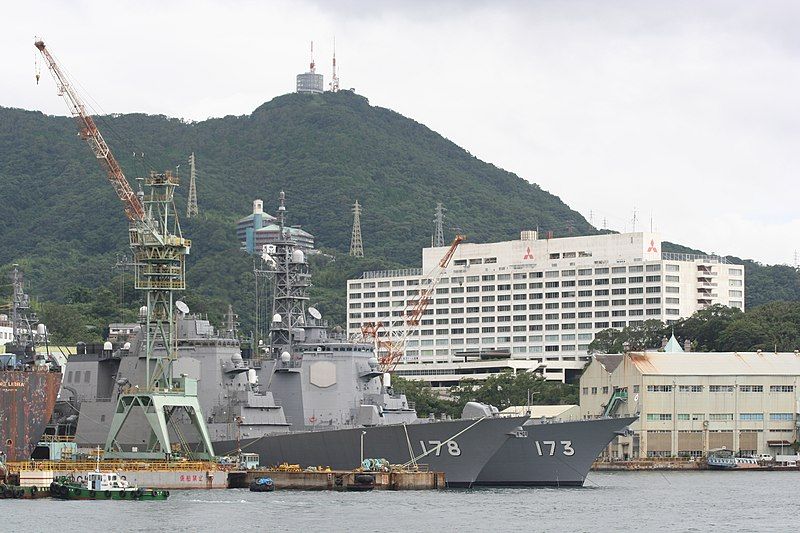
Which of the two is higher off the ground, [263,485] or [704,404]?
[704,404]

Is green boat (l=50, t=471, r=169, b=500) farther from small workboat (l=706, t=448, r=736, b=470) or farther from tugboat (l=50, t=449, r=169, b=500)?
small workboat (l=706, t=448, r=736, b=470)

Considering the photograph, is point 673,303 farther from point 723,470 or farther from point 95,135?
point 95,135

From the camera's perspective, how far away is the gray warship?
253ft

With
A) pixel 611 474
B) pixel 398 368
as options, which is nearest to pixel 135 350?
pixel 611 474

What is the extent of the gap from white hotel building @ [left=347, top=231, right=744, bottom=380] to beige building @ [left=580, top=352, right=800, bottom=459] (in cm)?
4699

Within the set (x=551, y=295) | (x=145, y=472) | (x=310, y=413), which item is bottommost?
(x=145, y=472)

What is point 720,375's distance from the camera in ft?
383

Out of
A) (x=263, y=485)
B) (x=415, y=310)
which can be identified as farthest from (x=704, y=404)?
(x=415, y=310)

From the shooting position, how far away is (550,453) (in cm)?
8131

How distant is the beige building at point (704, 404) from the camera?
116 metres

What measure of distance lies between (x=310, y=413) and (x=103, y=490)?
15.9 meters

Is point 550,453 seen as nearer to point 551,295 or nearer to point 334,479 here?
point 334,479

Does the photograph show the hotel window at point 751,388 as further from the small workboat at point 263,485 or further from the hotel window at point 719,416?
the small workboat at point 263,485

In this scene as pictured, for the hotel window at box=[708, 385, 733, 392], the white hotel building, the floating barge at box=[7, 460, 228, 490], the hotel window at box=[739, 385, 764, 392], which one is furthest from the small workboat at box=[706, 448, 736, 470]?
the white hotel building
